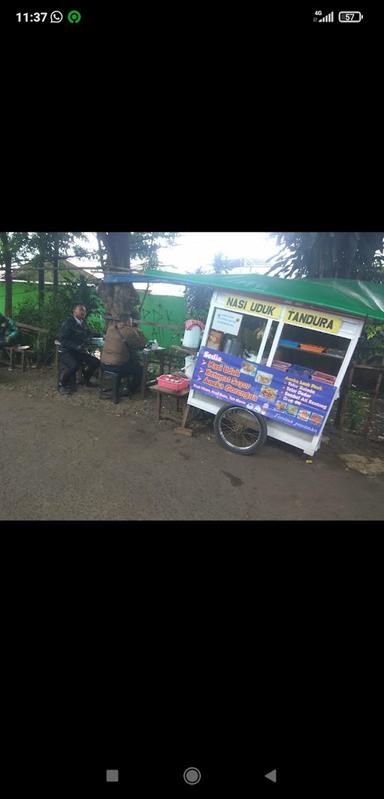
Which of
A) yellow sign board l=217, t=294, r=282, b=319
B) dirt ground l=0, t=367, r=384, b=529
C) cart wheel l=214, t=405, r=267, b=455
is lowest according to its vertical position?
dirt ground l=0, t=367, r=384, b=529

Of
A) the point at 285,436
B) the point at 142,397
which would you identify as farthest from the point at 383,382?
the point at 142,397

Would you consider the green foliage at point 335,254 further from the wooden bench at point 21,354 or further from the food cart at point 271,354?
the wooden bench at point 21,354

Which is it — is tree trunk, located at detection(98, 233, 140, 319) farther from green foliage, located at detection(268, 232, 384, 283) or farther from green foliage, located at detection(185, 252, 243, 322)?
green foliage, located at detection(268, 232, 384, 283)

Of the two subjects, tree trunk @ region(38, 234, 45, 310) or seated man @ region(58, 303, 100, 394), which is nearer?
seated man @ region(58, 303, 100, 394)

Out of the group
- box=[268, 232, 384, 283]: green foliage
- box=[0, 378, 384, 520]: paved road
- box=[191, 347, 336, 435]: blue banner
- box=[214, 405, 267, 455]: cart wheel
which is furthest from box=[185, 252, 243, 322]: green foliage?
box=[0, 378, 384, 520]: paved road

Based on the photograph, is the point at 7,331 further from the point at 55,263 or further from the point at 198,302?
the point at 198,302

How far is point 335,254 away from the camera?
573 centimetres

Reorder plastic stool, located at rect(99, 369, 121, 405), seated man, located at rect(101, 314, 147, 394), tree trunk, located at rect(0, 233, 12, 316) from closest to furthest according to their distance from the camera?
seated man, located at rect(101, 314, 147, 394) < plastic stool, located at rect(99, 369, 121, 405) < tree trunk, located at rect(0, 233, 12, 316)

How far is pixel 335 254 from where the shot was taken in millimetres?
5734

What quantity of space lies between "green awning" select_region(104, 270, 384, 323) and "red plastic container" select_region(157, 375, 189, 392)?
1320mm

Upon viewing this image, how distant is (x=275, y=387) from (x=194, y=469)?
1.33 m

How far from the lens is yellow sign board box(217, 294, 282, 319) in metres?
3.97

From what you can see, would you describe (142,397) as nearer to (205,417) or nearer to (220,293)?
(205,417)

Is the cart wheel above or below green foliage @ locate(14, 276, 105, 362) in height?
below
